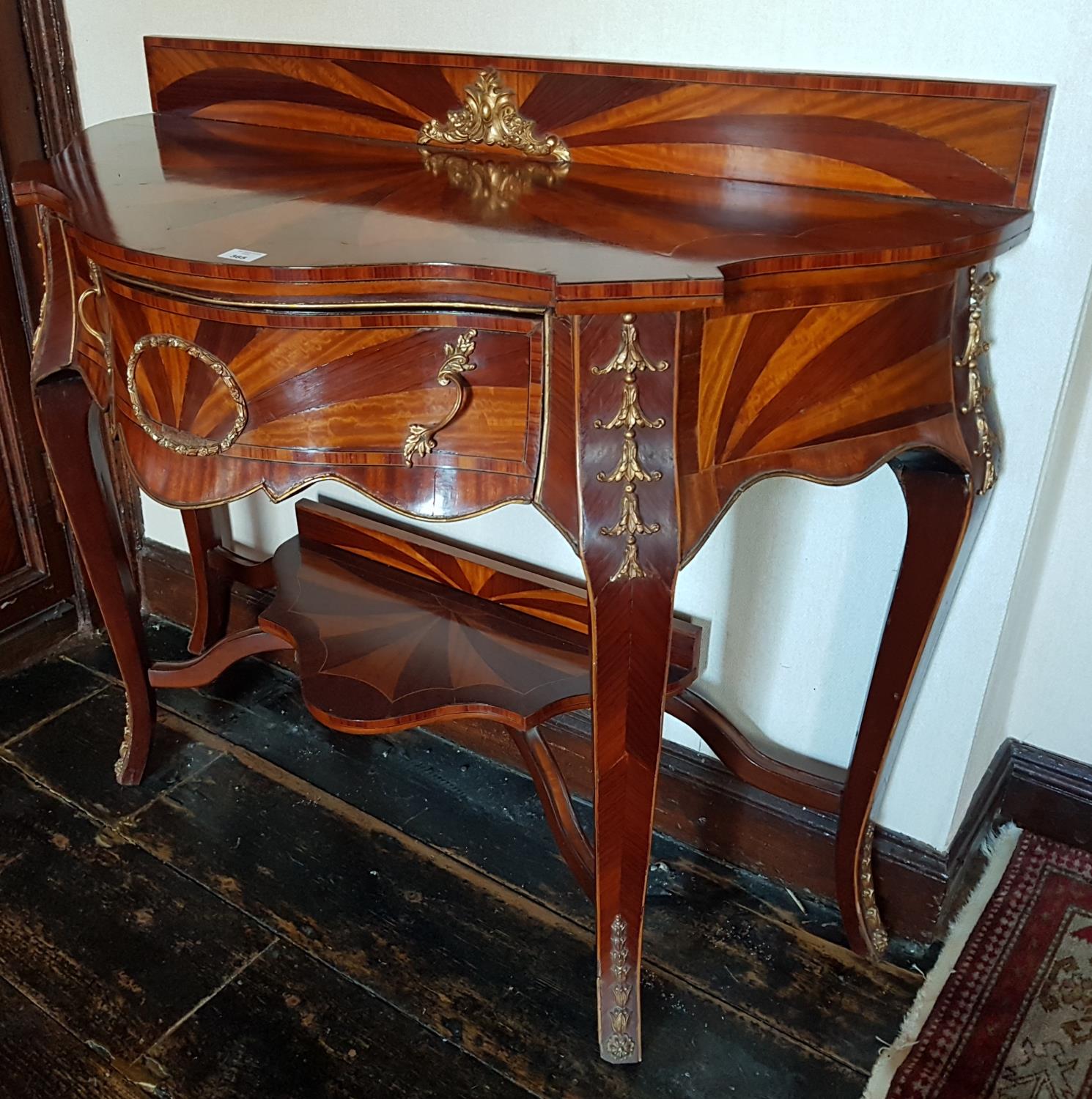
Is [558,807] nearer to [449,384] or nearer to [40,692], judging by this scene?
[449,384]

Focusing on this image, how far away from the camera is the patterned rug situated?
1118mm

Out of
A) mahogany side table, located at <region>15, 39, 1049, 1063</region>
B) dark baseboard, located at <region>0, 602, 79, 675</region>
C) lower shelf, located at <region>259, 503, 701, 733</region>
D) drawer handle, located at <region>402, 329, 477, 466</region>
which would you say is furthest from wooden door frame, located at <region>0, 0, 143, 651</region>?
drawer handle, located at <region>402, 329, 477, 466</region>

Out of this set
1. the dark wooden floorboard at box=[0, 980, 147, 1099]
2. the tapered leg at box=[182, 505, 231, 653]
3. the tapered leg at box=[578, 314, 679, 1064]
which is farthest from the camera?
the tapered leg at box=[182, 505, 231, 653]

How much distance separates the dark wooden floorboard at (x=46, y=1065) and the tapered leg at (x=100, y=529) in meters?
0.40

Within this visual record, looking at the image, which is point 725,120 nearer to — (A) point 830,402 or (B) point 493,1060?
(A) point 830,402

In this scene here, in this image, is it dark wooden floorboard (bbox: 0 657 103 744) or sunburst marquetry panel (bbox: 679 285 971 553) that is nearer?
sunburst marquetry panel (bbox: 679 285 971 553)

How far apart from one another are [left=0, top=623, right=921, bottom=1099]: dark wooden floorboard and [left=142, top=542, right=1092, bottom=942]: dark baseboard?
0.04 m

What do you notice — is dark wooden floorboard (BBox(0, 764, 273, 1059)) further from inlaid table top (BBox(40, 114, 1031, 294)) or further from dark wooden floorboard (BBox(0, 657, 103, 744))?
inlaid table top (BBox(40, 114, 1031, 294))

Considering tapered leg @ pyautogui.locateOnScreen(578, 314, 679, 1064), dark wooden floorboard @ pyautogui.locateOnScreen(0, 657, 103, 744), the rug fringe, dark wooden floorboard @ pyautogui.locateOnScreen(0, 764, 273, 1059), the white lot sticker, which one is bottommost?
dark wooden floorboard @ pyautogui.locateOnScreen(0, 657, 103, 744)

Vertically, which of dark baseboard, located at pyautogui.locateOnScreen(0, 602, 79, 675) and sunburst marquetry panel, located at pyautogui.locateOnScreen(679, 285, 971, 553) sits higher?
sunburst marquetry panel, located at pyautogui.locateOnScreen(679, 285, 971, 553)

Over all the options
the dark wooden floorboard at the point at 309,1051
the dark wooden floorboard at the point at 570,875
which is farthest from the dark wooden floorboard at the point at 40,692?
the dark wooden floorboard at the point at 309,1051

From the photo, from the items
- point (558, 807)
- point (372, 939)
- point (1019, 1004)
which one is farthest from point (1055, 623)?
point (372, 939)

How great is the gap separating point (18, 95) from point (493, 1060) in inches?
57.4

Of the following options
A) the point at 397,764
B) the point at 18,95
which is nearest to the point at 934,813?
the point at 397,764
